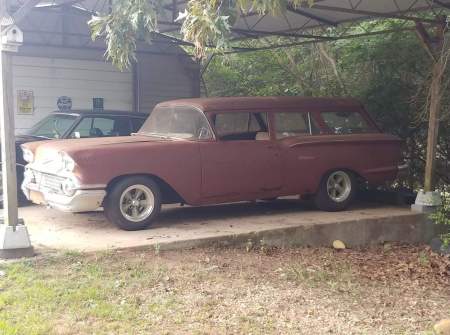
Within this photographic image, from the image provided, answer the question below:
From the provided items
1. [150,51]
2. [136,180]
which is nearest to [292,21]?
[150,51]

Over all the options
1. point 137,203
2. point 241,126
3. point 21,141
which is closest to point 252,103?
point 241,126

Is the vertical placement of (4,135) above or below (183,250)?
above

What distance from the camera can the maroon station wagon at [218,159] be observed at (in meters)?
6.81

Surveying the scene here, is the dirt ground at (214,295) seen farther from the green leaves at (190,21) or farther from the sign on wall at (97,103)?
the sign on wall at (97,103)

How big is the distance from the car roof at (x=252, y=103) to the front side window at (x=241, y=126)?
109mm

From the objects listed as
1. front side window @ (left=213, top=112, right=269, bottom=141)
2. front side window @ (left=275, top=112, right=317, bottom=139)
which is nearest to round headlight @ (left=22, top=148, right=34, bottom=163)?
front side window @ (left=213, top=112, right=269, bottom=141)

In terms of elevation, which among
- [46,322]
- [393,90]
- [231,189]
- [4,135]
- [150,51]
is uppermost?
[150,51]

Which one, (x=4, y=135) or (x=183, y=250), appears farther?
(x=183, y=250)

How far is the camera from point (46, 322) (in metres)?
4.47

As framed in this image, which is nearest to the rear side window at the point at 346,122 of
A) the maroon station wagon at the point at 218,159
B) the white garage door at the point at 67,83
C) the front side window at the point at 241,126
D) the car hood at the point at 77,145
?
the maroon station wagon at the point at 218,159

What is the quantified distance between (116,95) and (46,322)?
9.58m

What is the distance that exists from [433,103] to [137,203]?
4.69m

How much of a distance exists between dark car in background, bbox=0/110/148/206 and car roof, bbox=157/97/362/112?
1660 millimetres

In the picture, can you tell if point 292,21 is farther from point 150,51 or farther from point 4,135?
point 4,135
